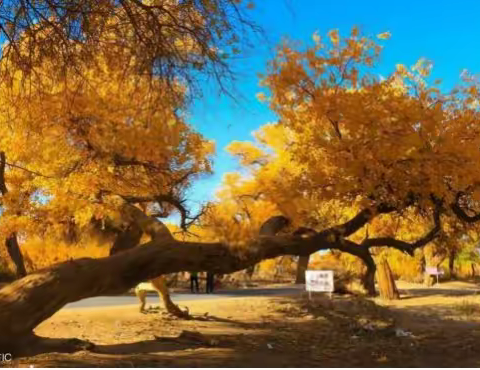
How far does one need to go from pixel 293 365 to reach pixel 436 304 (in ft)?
52.3

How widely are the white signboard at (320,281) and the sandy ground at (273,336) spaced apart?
0.73 metres

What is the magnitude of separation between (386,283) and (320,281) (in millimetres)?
8087

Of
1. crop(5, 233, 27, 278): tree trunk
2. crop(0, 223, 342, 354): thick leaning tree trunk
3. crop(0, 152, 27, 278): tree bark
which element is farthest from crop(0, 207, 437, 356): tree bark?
crop(5, 233, 27, 278): tree trunk

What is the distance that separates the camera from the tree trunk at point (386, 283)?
27.7m

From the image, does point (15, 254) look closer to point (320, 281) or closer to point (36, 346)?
point (320, 281)

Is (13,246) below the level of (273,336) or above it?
above

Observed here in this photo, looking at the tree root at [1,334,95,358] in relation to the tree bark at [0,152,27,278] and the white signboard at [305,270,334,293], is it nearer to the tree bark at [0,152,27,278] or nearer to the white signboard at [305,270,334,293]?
the tree bark at [0,152,27,278]

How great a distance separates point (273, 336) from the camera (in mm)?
14977

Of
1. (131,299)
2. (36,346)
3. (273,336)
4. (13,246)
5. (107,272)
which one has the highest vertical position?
(13,246)

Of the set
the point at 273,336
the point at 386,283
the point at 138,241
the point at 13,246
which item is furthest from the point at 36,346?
the point at 386,283

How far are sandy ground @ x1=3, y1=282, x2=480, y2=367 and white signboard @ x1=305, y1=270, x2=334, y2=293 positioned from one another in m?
0.73

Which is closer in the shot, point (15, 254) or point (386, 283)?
point (15, 254)

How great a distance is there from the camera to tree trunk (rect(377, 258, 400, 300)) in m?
27.7

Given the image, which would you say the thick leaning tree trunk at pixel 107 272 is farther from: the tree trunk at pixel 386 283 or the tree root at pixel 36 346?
the tree trunk at pixel 386 283
